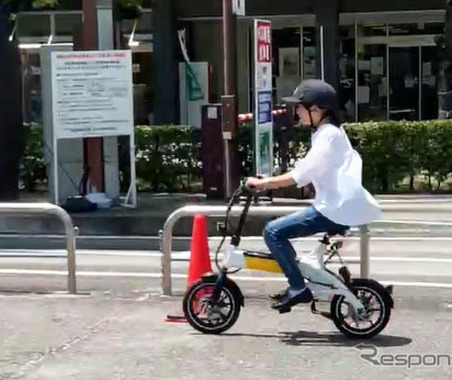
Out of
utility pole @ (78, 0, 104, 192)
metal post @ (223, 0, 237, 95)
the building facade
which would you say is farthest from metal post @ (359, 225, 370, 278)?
the building facade

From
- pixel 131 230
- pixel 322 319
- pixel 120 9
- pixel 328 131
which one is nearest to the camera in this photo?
pixel 328 131

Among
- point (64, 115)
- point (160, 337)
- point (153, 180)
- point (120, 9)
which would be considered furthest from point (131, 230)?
point (120, 9)

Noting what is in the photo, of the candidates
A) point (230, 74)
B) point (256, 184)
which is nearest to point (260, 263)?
point (256, 184)

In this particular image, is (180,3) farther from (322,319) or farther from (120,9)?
(322,319)

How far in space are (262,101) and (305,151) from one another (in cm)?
199

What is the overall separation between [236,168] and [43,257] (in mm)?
4850

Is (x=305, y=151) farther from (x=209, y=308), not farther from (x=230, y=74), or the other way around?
(x=209, y=308)

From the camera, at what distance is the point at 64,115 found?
15617mm

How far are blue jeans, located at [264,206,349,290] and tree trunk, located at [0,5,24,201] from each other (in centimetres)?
1008

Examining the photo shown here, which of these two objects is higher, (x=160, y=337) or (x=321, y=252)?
(x=321, y=252)

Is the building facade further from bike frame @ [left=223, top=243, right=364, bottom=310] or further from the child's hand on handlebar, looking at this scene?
the child's hand on handlebar

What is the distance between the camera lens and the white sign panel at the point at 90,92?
15539 mm

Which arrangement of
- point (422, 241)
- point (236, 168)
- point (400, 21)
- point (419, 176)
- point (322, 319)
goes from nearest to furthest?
point (322, 319) < point (422, 241) < point (236, 168) < point (419, 176) < point (400, 21)

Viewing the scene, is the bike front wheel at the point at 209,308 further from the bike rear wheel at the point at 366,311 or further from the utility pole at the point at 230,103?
the utility pole at the point at 230,103
